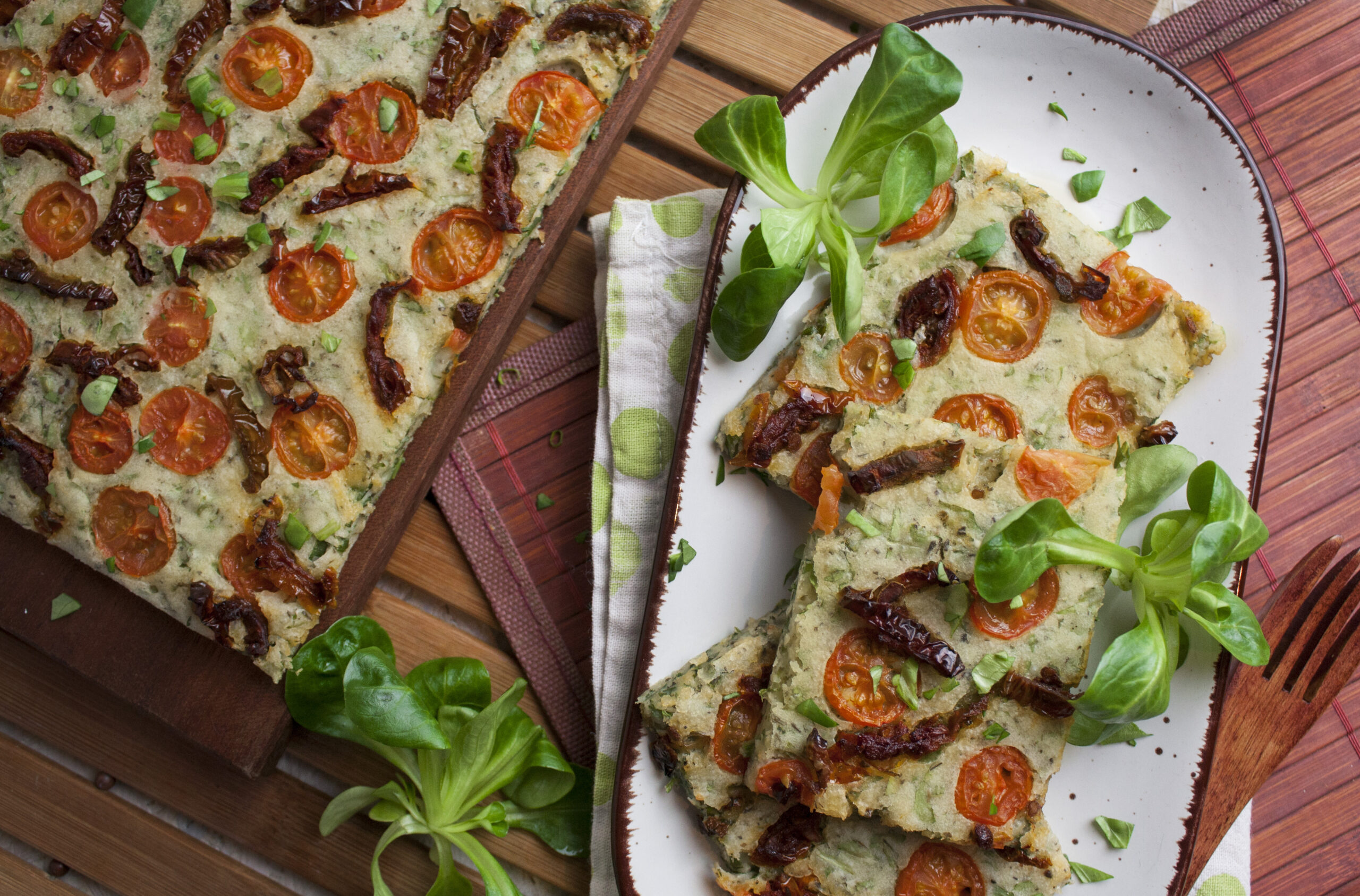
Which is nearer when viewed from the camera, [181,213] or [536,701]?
[181,213]

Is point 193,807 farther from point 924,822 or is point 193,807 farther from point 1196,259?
point 1196,259

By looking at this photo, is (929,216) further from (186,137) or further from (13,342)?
(13,342)

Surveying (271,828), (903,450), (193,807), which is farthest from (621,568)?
(193,807)

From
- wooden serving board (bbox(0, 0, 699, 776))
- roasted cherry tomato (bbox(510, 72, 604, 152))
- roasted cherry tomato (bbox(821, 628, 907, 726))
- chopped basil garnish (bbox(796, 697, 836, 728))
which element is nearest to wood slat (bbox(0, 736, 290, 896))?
wooden serving board (bbox(0, 0, 699, 776))

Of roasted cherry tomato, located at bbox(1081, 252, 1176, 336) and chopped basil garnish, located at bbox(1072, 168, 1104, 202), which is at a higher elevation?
chopped basil garnish, located at bbox(1072, 168, 1104, 202)

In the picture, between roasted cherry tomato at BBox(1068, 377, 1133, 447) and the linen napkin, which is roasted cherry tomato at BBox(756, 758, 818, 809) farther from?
roasted cherry tomato at BBox(1068, 377, 1133, 447)

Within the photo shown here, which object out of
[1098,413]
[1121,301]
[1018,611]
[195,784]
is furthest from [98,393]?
[1121,301]
